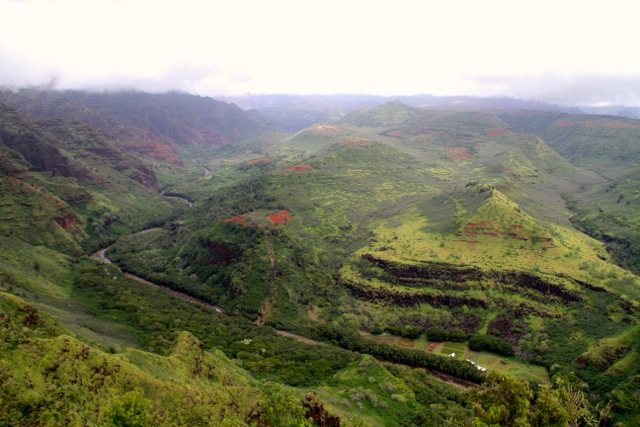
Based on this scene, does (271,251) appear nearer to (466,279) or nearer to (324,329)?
(324,329)

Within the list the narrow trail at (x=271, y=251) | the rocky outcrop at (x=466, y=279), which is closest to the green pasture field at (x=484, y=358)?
the rocky outcrop at (x=466, y=279)

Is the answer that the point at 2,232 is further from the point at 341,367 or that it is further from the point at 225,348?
the point at 341,367

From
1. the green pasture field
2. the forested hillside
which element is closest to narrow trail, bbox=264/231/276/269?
the forested hillside

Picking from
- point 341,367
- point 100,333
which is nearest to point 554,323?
point 341,367

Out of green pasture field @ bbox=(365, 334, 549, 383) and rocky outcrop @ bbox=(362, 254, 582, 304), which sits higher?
rocky outcrop @ bbox=(362, 254, 582, 304)

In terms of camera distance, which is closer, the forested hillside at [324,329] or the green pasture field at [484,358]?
the forested hillside at [324,329]

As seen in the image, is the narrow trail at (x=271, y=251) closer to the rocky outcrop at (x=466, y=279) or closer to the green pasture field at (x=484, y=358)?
the rocky outcrop at (x=466, y=279)

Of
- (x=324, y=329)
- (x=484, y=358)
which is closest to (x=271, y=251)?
(x=324, y=329)

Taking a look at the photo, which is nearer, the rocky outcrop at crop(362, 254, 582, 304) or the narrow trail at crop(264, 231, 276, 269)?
the rocky outcrop at crop(362, 254, 582, 304)

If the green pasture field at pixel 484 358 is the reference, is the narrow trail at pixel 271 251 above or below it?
above

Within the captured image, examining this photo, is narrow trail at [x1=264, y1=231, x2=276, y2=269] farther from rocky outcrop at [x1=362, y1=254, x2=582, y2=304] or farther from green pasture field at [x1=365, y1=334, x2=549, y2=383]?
green pasture field at [x1=365, y1=334, x2=549, y2=383]

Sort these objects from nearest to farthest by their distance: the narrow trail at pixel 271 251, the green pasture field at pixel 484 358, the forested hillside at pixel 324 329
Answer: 1. the forested hillside at pixel 324 329
2. the green pasture field at pixel 484 358
3. the narrow trail at pixel 271 251

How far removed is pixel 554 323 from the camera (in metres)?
138

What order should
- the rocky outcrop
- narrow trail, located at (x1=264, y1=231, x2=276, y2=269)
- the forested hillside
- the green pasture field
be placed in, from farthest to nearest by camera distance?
1. narrow trail, located at (x1=264, y1=231, x2=276, y2=269)
2. the rocky outcrop
3. the green pasture field
4. the forested hillside
